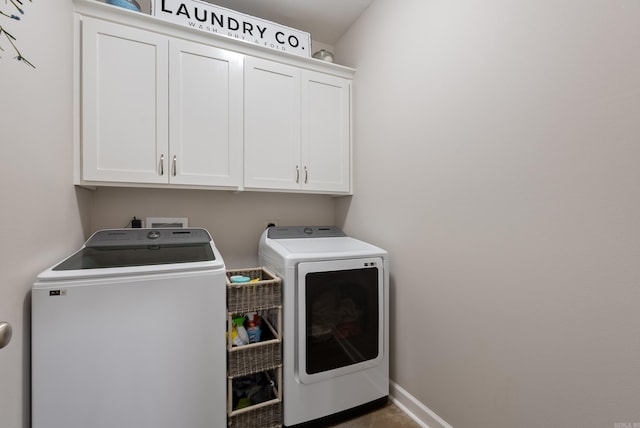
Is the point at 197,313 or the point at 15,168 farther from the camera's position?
the point at 197,313

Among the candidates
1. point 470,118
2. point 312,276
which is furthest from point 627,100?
point 312,276

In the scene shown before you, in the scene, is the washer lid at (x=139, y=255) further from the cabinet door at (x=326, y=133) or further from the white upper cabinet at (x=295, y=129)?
the cabinet door at (x=326, y=133)

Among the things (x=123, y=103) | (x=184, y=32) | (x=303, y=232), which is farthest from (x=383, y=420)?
(x=184, y=32)

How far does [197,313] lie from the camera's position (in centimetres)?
119

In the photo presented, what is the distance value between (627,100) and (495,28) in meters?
0.61

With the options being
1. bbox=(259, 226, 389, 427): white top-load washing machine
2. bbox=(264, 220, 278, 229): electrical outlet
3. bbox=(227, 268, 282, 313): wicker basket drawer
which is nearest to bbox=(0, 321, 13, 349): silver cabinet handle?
bbox=(227, 268, 282, 313): wicker basket drawer

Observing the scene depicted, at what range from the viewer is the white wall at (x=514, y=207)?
897 mm

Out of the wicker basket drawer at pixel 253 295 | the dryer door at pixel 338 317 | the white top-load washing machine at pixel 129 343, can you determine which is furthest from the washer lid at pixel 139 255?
the dryer door at pixel 338 317

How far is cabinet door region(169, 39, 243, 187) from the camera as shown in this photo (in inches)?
65.2

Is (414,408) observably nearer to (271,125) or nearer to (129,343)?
(129,343)

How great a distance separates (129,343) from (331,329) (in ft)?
3.15

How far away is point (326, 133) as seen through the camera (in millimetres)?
2131

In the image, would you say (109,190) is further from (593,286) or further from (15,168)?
(593,286)

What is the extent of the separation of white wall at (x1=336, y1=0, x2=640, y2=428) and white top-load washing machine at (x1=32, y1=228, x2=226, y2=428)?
112 cm
